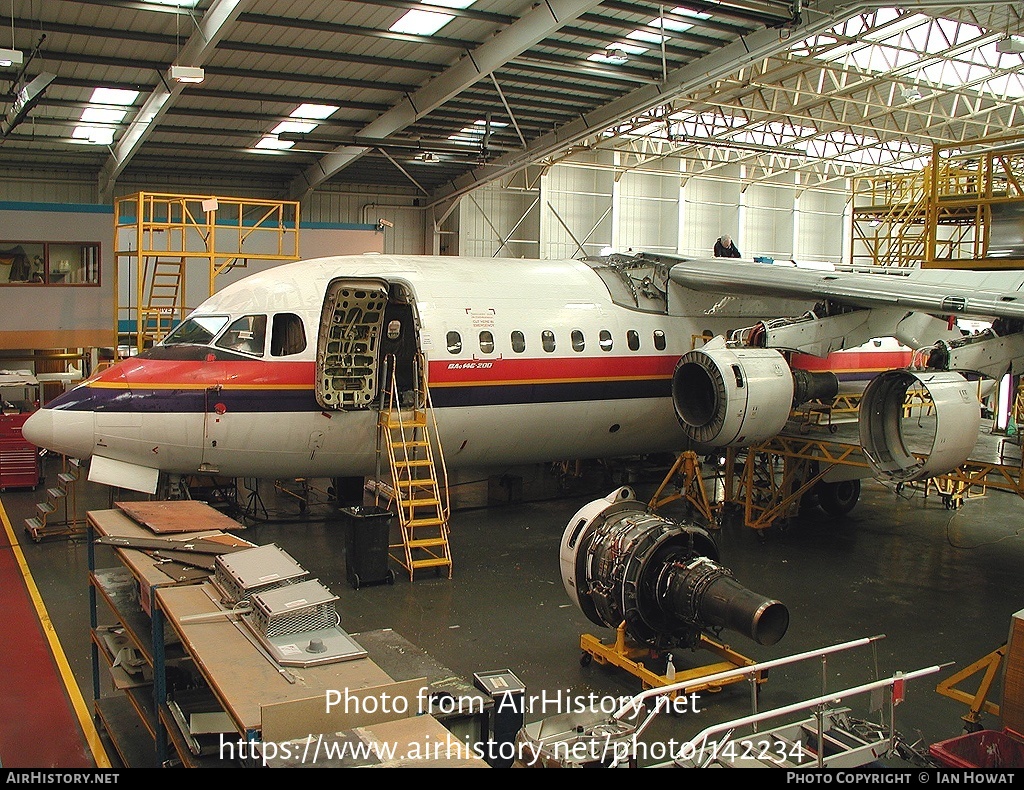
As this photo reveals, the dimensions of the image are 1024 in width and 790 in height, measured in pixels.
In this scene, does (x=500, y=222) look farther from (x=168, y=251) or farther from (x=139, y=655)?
(x=139, y=655)

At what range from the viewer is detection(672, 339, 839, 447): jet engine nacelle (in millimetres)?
12914

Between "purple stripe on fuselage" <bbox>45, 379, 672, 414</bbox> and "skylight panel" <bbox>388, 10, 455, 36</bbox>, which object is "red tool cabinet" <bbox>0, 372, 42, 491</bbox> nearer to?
"purple stripe on fuselage" <bbox>45, 379, 672, 414</bbox>

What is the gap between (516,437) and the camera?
47.9 ft

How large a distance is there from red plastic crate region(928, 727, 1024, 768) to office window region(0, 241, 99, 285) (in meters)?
20.5

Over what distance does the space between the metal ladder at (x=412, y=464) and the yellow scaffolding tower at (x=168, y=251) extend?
5.93m

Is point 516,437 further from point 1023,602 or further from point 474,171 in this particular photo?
point 474,171

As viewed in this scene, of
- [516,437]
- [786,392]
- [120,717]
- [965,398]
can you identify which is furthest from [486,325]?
[120,717]

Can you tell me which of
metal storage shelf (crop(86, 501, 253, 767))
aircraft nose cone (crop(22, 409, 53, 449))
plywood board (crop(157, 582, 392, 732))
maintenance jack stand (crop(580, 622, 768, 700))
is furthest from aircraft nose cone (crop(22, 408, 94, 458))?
maintenance jack stand (crop(580, 622, 768, 700))

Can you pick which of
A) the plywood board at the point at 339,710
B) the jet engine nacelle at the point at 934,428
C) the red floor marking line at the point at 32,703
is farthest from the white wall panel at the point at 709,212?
the plywood board at the point at 339,710

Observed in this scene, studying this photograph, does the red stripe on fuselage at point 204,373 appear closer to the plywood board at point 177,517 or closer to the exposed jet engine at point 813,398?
the plywood board at point 177,517

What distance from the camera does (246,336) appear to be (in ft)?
43.3

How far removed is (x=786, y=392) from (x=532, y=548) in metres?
4.44

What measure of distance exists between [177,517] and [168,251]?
10.6m

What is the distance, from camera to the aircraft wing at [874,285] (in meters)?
11.4
